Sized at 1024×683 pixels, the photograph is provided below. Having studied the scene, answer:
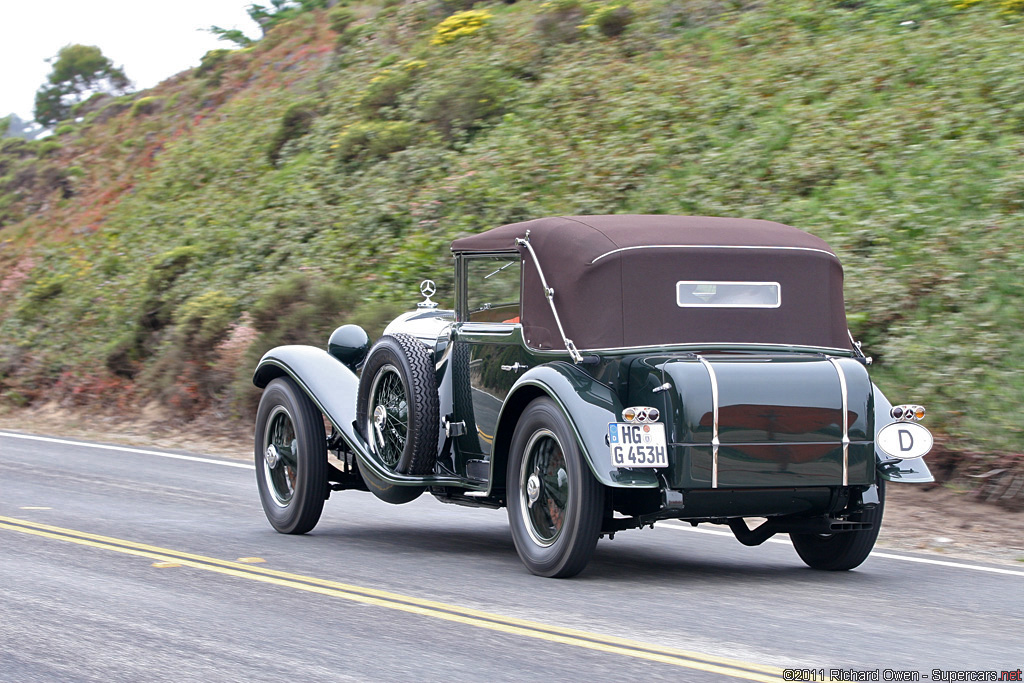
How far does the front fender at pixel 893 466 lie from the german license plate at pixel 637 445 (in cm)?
118

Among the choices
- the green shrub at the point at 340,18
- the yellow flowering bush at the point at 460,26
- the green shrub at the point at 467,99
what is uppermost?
the green shrub at the point at 340,18

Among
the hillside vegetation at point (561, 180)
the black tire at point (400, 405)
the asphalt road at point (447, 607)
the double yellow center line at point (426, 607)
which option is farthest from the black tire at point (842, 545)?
the hillside vegetation at point (561, 180)

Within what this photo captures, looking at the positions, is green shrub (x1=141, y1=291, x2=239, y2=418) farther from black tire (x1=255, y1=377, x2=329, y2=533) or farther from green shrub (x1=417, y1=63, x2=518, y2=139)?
black tire (x1=255, y1=377, x2=329, y2=533)

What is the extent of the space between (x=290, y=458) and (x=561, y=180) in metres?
9.38

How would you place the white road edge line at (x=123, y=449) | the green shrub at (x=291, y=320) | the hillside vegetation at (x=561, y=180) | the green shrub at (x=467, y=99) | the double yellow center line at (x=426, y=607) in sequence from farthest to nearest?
the green shrub at (x=467, y=99) < the green shrub at (x=291, y=320) < the white road edge line at (x=123, y=449) < the hillside vegetation at (x=561, y=180) < the double yellow center line at (x=426, y=607)

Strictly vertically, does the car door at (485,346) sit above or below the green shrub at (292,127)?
below

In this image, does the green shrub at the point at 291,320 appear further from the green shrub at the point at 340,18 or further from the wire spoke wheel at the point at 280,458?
the green shrub at the point at 340,18

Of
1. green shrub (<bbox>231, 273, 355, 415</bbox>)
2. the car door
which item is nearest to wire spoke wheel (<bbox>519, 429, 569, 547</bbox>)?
the car door

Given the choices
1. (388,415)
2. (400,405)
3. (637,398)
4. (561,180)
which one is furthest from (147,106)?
(637,398)

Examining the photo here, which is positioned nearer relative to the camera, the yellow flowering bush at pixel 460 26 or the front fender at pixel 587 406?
the front fender at pixel 587 406

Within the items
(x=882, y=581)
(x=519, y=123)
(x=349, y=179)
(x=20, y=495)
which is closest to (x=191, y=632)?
(x=882, y=581)

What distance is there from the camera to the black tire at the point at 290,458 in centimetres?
757

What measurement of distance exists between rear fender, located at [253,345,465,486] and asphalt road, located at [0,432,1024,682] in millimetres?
470

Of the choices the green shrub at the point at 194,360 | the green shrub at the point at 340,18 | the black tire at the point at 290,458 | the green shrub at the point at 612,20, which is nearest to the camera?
the black tire at the point at 290,458
